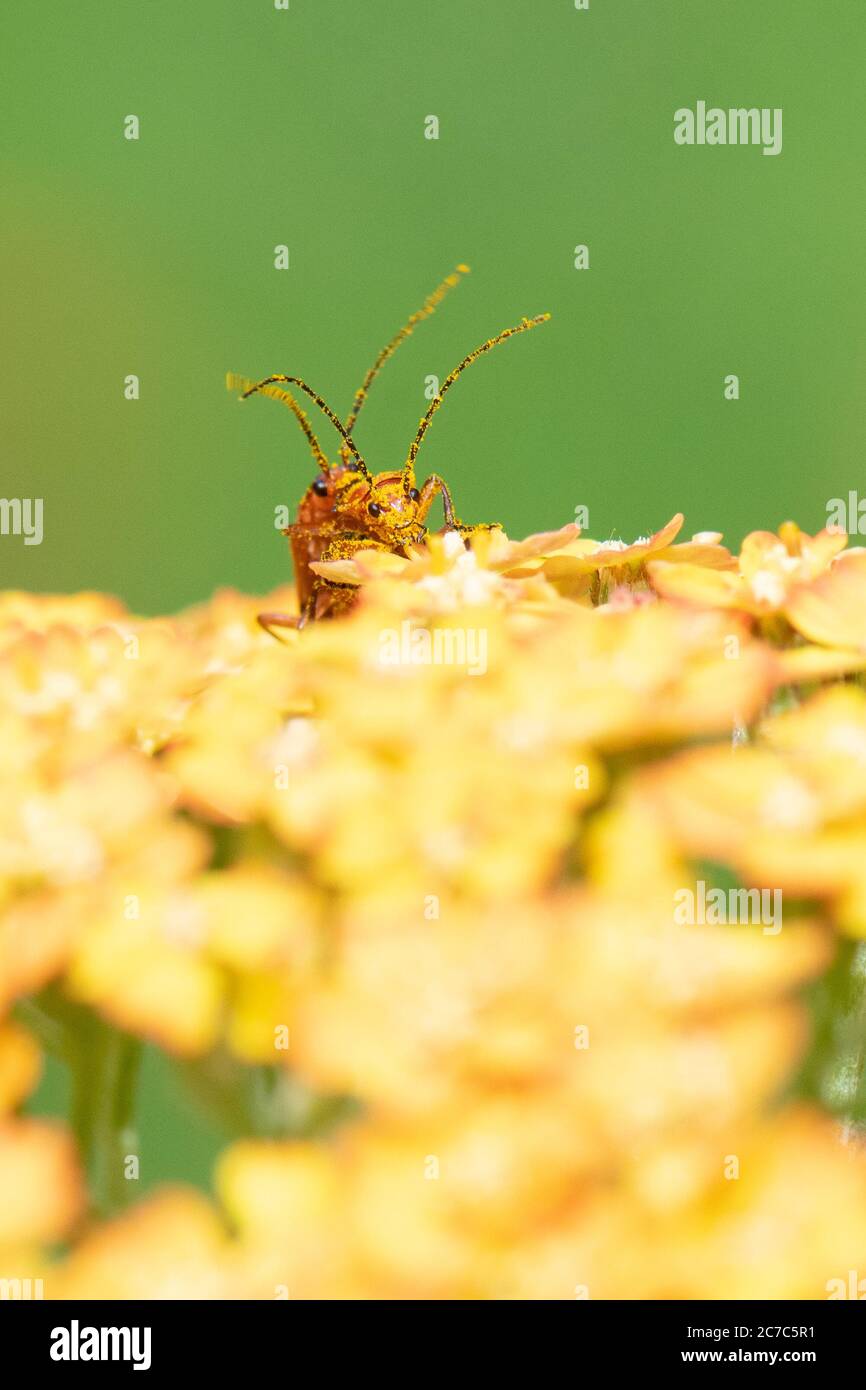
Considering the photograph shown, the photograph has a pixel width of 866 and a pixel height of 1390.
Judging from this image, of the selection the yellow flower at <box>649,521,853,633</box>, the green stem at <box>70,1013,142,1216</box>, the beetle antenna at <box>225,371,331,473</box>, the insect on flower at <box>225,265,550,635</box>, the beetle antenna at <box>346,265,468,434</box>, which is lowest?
the green stem at <box>70,1013,142,1216</box>

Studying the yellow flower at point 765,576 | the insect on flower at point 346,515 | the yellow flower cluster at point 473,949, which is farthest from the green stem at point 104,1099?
the insect on flower at point 346,515

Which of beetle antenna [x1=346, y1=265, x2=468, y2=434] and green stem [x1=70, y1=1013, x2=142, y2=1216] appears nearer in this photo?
green stem [x1=70, y1=1013, x2=142, y2=1216]

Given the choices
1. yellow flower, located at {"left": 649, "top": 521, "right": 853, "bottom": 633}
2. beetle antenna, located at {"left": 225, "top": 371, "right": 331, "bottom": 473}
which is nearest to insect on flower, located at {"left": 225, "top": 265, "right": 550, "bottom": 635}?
beetle antenna, located at {"left": 225, "top": 371, "right": 331, "bottom": 473}

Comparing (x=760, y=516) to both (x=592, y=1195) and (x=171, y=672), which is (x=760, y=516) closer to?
(x=171, y=672)

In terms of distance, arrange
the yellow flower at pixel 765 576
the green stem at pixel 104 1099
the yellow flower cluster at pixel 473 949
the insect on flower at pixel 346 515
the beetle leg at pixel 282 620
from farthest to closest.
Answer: the insect on flower at pixel 346 515, the beetle leg at pixel 282 620, the yellow flower at pixel 765 576, the green stem at pixel 104 1099, the yellow flower cluster at pixel 473 949

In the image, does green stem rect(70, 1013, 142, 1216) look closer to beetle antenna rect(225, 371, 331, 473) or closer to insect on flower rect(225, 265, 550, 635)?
insect on flower rect(225, 265, 550, 635)

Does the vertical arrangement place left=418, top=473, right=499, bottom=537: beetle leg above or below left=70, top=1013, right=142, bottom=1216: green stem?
above

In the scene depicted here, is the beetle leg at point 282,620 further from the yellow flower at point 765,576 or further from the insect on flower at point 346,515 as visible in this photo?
the yellow flower at point 765,576

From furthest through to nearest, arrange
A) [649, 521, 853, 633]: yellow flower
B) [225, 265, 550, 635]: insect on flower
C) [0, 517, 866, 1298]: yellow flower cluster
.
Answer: [225, 265, 550, 635]: insect on flower, [649, 521, 853, 633]: yellow flower, [0, 517, 866, 1298]: yellow flower cluster
